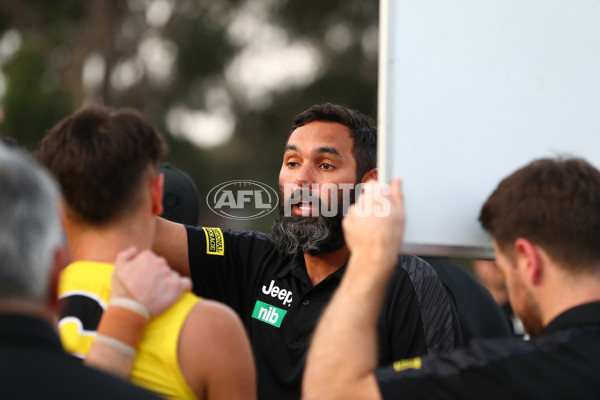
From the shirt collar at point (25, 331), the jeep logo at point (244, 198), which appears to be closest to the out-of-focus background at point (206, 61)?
the jeep logo at point (244, 198)

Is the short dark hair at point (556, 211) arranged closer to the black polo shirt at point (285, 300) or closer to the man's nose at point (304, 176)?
the black polo shirt at point (285, 300)

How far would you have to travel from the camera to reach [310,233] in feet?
9.04

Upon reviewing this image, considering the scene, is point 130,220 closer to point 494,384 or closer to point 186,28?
point 494,384

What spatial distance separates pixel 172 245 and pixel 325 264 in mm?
575

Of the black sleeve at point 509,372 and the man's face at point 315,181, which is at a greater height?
the man's face at point 315,181

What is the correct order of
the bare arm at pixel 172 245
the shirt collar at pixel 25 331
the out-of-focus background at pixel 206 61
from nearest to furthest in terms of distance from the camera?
the shirt collar at pixel 25 331, the bare arm at pixel 172 245, the out-of-focus background at pixel 206 61

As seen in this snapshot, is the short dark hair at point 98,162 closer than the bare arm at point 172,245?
Yes

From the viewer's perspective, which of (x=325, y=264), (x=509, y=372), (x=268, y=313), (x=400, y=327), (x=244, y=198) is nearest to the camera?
(x=509, y=372)

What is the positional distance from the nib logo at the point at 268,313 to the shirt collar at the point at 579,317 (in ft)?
4.04

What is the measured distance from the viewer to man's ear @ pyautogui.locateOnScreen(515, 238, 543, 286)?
1.58 metres

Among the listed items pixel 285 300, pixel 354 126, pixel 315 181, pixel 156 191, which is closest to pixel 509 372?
pixel 156 191

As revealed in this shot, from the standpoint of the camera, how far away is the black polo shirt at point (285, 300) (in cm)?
243

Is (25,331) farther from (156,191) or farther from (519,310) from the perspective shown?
(519,310)

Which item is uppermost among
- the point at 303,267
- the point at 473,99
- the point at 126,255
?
the point at 473,99
